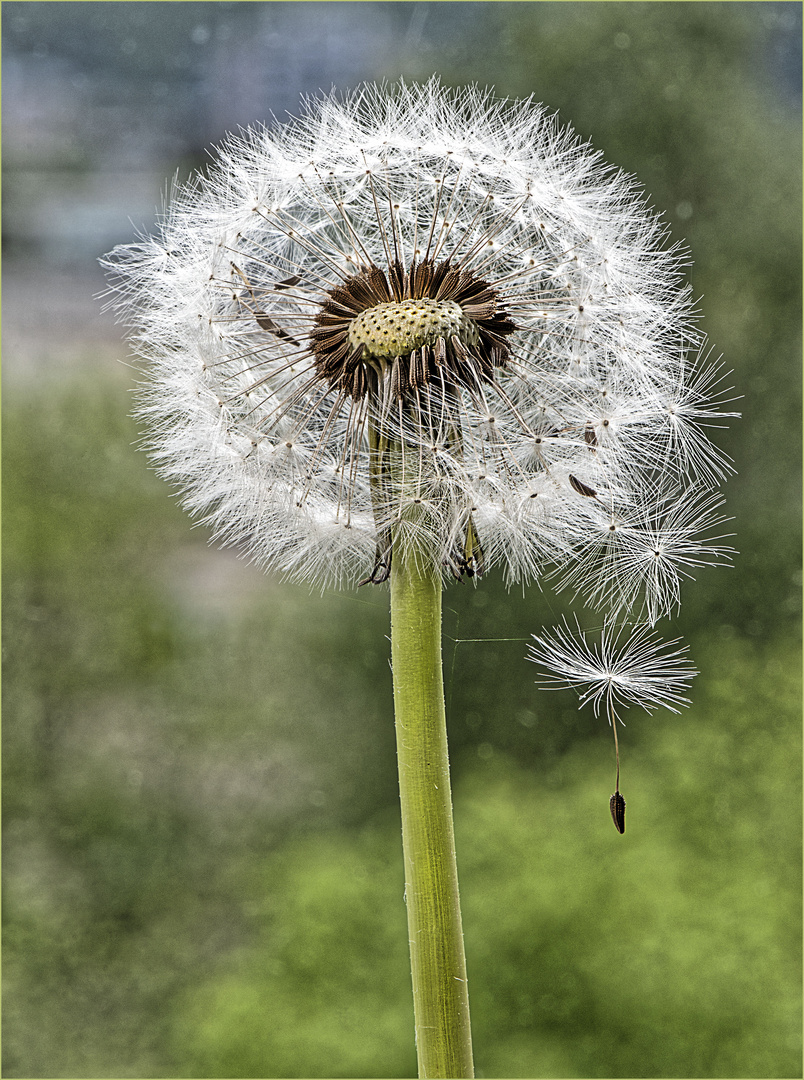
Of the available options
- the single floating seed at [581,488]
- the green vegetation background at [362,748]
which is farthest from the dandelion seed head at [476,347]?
the green vegetation background at [362,748]

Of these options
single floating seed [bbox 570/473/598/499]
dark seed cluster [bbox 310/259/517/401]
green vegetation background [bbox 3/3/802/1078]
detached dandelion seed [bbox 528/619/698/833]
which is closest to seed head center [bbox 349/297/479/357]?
dark seed cluster [bbox 310/259/517/401]

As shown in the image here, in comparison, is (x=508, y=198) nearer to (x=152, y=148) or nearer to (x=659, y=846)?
(x=152, y=148)

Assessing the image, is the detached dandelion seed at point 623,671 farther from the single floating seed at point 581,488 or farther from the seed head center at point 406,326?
Answer: the seed head center at point 406,326

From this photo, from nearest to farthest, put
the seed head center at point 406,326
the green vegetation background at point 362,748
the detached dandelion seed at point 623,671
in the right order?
the seed head center at point 406,326 < the detached dandelion seed at point 623,671 < the green vegetation background at point 362,748

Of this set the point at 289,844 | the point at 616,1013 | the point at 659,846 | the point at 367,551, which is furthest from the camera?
the point at 289,844

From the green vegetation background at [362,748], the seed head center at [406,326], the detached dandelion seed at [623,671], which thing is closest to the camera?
the seed head center at [406,326]

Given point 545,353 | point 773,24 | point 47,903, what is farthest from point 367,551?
point 773,24

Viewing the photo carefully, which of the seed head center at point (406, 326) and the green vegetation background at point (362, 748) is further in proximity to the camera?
the green vegetation background at point (362, 748)
